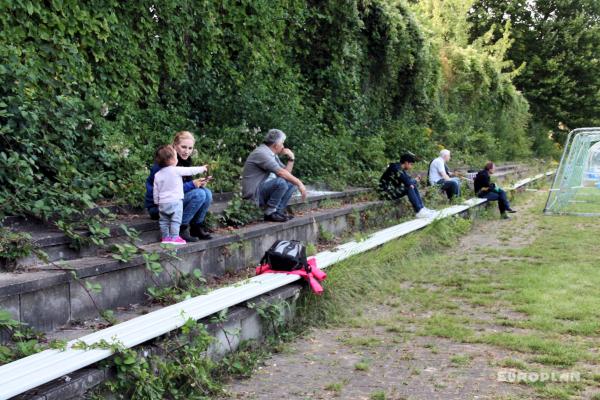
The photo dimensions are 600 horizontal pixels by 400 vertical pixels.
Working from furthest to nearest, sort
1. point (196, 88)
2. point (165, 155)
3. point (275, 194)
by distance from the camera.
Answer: point (196, 88) → point (275, 194) → point (165, 155)

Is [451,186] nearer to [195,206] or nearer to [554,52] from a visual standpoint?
[195,206]

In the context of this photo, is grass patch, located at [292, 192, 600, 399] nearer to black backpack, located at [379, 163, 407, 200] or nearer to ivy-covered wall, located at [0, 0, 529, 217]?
black backpack, located at [379, 163, 407, 200]

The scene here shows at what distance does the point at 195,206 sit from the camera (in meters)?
5.81

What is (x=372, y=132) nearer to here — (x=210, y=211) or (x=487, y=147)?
(x=210, y=211)

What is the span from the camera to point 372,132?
14094 mm

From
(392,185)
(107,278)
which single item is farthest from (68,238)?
(392,185)

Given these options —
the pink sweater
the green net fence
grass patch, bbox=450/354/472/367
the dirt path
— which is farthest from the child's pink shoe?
the green net fence

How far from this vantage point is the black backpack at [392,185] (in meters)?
10.6

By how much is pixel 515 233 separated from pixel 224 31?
562cm

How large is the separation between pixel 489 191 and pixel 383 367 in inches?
A: 393

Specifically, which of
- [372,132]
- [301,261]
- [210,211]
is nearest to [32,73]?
[210,211]

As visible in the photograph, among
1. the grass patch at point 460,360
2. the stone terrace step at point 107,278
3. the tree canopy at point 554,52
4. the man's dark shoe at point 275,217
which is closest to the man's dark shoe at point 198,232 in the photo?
the stone terrace step at point 107,278

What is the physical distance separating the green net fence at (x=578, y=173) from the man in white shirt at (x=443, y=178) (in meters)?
2.11

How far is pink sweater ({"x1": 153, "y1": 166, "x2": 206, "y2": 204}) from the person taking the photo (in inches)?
218
